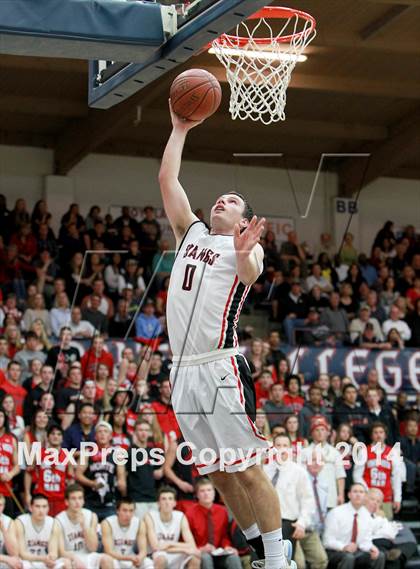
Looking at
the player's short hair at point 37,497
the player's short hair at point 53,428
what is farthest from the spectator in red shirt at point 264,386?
the player's short hair at point 37,497

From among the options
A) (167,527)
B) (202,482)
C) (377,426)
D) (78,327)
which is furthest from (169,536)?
(78,327)

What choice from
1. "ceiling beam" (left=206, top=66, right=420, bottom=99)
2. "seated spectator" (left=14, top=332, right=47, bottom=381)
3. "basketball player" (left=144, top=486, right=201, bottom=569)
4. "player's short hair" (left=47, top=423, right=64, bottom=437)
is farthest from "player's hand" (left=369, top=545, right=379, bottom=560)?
"ceiling beam" (left=206, top=66, right=420, bottom=99)

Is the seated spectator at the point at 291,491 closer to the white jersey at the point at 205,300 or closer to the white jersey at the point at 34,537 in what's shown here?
the white jersey at the point at 34,537

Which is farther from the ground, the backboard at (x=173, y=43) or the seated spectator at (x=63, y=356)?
the backboard at (x=173, y=43)

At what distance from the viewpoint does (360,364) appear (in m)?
17.3

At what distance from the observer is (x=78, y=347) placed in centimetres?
→ 1576

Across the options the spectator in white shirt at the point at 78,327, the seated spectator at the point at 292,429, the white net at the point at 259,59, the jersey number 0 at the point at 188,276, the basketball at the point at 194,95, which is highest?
the white net at the point at 259,59

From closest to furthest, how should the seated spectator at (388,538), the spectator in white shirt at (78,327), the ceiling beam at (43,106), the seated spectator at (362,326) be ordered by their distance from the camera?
the seated spectator at (388,538)
the spectator in white shirt at (78,327)
the seated spectator at (362,326)
the ceiling beam at (43,106)

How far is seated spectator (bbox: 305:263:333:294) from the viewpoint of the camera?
2022 cm

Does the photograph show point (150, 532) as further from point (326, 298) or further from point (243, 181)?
point (243, 181)

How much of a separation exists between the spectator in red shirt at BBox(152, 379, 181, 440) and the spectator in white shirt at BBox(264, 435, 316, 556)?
1333 mm

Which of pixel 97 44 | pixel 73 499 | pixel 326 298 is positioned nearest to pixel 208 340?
pixel 97 44

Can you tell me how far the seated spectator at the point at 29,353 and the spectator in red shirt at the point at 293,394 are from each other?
11.3 ft

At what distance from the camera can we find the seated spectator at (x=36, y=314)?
16.5 metres
